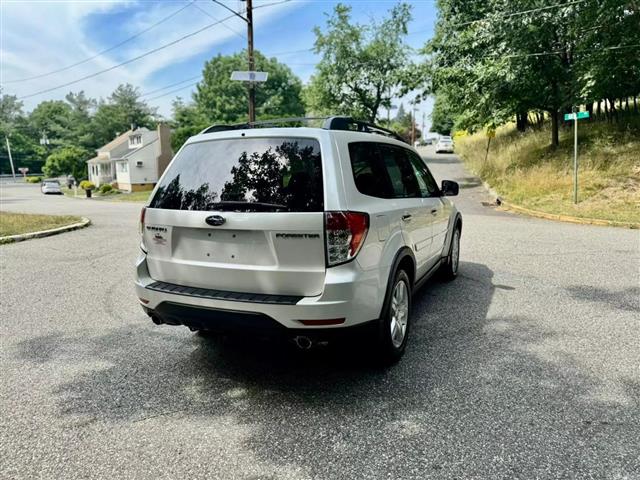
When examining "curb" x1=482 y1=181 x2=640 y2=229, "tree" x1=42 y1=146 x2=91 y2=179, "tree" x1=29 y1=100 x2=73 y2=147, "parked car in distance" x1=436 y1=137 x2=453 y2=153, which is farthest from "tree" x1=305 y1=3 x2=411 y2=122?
"tree" x1=29 y1=100 x2=73 y2=147

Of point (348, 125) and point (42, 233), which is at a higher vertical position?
point (348, 125)

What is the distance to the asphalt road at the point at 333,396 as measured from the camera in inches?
94.9

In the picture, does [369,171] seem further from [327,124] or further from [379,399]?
[379,399]

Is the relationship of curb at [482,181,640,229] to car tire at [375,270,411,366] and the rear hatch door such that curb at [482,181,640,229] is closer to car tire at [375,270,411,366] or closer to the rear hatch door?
car tire at [375,270,411,366]

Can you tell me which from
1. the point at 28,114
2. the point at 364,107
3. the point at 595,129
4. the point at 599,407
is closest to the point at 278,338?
the point at 599,407

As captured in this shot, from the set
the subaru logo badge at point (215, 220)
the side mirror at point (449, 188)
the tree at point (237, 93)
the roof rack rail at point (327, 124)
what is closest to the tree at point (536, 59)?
the side mirror at point (449, 188)

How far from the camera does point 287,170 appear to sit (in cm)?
302

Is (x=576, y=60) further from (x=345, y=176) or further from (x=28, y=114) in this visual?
(x=28, y=114)

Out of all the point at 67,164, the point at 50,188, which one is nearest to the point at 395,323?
the point at 50,188

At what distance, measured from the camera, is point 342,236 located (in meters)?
2.82

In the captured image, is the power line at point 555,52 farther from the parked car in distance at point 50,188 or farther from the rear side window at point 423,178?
the parked car in distance at point 50,188

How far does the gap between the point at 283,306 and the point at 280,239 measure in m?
0.42

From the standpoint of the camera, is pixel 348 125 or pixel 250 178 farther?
pixel 348 125

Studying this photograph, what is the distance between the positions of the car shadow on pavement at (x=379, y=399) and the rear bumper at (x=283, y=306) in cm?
55
